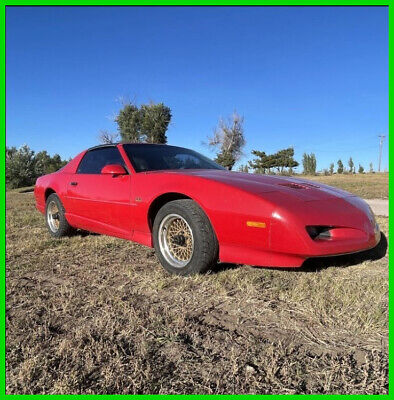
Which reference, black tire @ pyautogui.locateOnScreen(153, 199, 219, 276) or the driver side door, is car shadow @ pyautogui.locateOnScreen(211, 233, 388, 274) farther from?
the driver side door

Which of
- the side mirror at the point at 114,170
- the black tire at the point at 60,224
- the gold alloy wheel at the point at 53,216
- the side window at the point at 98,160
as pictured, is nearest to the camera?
the side mirror at the point at 114,170

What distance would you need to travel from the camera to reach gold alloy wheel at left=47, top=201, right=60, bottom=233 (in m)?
4.53

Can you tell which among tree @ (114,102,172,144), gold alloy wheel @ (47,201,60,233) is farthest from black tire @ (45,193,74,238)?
tree @ (114,102,172,144)

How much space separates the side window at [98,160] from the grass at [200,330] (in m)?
1.30

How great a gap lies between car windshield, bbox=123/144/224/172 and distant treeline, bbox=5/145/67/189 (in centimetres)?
2300

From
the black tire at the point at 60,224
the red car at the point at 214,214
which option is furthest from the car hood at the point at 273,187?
the black tire at the point at 60,224

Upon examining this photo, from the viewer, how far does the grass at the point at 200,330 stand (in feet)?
4.52

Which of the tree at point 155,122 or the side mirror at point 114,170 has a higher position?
the tree at point 155,122

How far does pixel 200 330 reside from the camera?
1800mm

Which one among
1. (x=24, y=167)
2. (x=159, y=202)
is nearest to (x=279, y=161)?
(x=24, y=167)

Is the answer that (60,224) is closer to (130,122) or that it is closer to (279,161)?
(130,122)

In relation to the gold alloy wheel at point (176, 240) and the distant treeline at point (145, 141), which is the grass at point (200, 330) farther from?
the distant treeline at point (145, 141)

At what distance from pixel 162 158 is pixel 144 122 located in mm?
20686

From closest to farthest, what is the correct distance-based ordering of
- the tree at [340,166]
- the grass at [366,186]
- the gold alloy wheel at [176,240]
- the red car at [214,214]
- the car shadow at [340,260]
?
the red car at [214,214]
the gold alloy wheel at [176,240]
the car shadow at [340,260]
the grass at [366,186]
the tree at [340,166]
